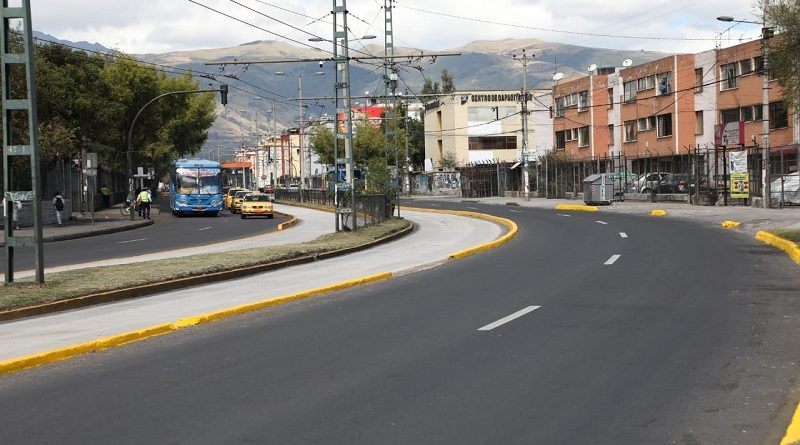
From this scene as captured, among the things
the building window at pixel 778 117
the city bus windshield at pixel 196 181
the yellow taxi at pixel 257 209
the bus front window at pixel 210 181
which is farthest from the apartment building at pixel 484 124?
the yellow taxi at pixel 257 209

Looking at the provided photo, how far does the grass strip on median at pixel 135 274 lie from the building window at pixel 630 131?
48.4 meters

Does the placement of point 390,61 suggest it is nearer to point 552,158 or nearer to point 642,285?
point 552,158

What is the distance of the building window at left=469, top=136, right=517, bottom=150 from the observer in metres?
108

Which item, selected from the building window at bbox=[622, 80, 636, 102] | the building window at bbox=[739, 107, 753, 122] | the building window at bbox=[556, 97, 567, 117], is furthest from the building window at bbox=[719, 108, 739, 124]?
the building window at bbox=[556, 97, 567, 117]

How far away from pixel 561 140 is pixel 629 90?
13.8 m

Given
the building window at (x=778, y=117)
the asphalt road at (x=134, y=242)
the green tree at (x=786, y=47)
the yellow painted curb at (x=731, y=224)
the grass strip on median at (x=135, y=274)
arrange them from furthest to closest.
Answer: the building window at (x=778, y=117) < the yellow painted curb at (x=731, y=224) < the asphalt road at (x=134, y=242) < the green tree at (x=786, y=47) < the grass strip on median at (x=135, y=274)

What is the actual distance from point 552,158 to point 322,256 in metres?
48.8

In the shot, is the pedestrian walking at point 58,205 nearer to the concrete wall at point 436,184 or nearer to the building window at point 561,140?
the building window at point 561,140

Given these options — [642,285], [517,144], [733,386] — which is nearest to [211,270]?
[642,285]

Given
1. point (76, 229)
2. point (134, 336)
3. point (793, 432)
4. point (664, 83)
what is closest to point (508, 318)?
point (134, 336)

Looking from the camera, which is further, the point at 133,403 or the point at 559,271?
the point at 559,271

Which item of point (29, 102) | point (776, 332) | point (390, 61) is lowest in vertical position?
point (776, 332)

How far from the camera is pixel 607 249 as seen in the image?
2298 cm

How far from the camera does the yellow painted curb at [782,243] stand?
2010cm
